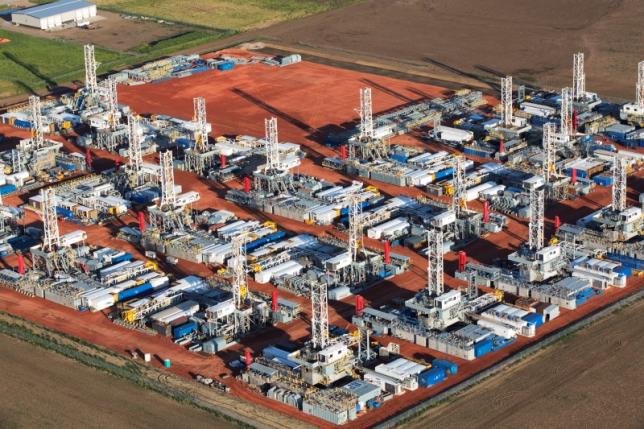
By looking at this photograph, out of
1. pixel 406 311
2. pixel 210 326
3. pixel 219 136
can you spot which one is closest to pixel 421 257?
pixel 406 311

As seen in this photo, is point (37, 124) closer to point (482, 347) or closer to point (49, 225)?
point (49, 225)

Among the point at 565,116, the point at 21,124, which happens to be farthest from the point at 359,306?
the point at 21,124

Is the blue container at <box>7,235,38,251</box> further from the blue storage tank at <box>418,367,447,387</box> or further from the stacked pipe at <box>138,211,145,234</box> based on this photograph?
the blue storage tank at <box>418,367,447,387</box>

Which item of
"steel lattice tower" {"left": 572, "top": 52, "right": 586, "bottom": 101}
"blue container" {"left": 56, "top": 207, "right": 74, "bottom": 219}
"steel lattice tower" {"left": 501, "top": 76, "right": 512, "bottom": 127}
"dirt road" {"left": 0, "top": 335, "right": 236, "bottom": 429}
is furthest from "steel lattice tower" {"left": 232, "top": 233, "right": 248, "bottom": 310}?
"steel lattice tower" {"left": 572, "top": 52, "right": 586, "bottom": 101}

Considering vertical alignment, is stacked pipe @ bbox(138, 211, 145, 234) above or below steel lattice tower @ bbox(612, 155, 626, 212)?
below

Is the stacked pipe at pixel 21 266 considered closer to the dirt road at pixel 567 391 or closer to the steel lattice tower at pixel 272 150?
the steel lattice tower at pixel 272 150

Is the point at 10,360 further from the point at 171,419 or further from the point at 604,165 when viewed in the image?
the point at 604,165

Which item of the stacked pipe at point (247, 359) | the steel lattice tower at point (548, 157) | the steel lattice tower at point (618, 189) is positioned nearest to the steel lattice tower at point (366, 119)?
the steel lattice tower at point (548, 157)
